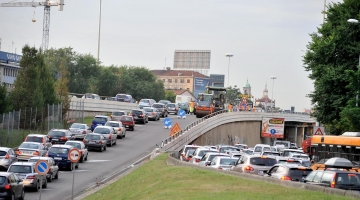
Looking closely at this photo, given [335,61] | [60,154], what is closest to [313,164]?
[60,154]

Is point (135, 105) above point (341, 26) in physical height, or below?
below

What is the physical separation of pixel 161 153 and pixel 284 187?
97.2 feet

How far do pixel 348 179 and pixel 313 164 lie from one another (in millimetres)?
17442

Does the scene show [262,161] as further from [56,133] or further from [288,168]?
[56,133]

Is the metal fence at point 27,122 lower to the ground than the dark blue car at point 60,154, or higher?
higher

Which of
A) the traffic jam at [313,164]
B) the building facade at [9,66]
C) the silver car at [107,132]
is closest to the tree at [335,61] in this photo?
the traffic jam at [313,164]

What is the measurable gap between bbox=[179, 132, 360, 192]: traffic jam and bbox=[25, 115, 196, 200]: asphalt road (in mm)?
4961

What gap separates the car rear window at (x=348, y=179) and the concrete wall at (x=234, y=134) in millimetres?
48074

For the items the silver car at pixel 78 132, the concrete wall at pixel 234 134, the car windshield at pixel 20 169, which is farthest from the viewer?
the concrete wall at pixel 234 134

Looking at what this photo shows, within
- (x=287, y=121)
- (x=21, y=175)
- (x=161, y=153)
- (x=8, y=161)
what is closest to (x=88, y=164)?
(x=161, y=153)

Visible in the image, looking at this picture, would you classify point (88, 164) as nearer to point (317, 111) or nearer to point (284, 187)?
point (317, 111)

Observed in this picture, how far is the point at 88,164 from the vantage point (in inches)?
1887

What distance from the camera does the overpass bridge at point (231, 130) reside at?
64181 millimetres

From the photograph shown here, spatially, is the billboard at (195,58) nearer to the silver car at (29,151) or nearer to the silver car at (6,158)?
the silver car at (29,151)
